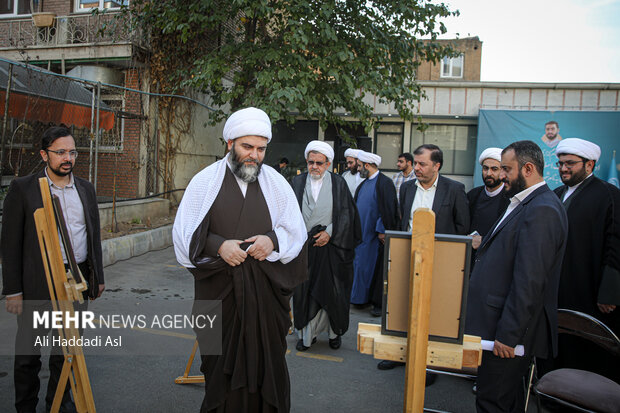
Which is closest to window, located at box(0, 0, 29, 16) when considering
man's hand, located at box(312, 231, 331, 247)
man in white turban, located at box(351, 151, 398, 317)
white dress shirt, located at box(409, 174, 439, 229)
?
man in white turban, located at box(351, 151, 398, 317)

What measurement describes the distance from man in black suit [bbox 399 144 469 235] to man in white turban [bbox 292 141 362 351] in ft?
2.73

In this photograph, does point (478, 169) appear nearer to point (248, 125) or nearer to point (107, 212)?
point (107, 212)

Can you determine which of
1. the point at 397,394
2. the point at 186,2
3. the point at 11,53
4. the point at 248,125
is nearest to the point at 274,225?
the point at 248,125

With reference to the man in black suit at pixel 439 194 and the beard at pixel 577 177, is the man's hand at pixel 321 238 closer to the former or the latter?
the man in black suit at pixel 439 194

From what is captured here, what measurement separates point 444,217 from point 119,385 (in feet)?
10.9

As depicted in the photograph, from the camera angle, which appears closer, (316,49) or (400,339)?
(400,339)

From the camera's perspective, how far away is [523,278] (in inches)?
97.2

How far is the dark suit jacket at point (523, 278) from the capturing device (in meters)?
2.46

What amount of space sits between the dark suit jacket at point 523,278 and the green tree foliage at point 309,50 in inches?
227

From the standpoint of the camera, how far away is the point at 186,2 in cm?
1004

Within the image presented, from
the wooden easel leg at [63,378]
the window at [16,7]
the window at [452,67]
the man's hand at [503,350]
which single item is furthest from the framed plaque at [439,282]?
the window at [452,67]

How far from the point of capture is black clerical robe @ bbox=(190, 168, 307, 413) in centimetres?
259

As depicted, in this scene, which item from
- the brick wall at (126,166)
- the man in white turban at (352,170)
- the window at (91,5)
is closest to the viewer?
the man in white turban at (352,170)

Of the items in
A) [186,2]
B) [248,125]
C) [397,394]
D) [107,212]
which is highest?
[186,2]
